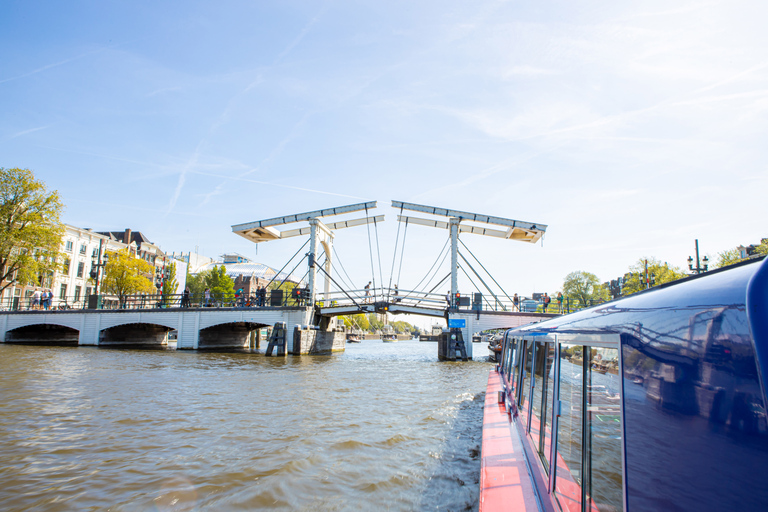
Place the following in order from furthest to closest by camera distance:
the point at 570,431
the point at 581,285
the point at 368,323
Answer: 1. the point at 368,323
2. the point at 581,285
3. the point at 570,431

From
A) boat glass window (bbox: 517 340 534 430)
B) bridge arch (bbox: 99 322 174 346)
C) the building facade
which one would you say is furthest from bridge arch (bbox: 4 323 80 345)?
boat glass window (bbox: 517 340 534 430)

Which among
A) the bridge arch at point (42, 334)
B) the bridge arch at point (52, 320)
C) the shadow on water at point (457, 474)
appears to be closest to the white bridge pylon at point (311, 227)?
the bridge arch at point (52, 320)

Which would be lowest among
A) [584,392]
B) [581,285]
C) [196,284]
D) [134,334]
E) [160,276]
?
[134,334]

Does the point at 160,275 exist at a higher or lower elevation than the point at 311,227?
lower

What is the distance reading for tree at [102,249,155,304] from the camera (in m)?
45.1

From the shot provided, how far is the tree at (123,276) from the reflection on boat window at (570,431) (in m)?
49.3

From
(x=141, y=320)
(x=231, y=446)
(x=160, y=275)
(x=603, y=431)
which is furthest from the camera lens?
(x=160, y=275)

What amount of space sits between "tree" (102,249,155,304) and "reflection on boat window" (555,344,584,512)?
49.3 metres

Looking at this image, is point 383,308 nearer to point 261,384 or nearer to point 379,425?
point 261,384

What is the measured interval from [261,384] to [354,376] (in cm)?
441

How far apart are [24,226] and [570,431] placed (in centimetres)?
4068

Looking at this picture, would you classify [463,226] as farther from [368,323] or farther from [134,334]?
[368,323]

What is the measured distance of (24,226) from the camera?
33219mm

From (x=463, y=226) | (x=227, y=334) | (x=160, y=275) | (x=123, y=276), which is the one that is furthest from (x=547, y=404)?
(x=160, y=275)
